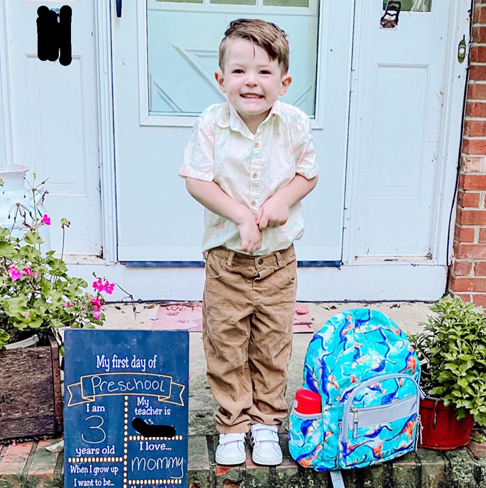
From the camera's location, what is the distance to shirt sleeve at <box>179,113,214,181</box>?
2000 mm

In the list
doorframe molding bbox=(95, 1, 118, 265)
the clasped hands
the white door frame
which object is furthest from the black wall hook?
the clasped hands

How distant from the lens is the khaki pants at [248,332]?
209 cm

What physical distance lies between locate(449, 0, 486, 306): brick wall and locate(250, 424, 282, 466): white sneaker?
5.43ft

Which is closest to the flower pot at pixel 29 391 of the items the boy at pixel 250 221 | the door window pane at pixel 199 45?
the boy at pixel 250 221

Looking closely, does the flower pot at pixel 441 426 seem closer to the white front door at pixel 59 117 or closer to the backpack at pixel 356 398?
the backpack at pixel 356 398

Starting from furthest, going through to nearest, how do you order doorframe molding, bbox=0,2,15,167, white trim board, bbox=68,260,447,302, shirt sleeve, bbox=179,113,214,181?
white trim board, bbox=68,260,447,302, doorframe molding, bbox=0,2,15,167, shirt sleeve, bbox=179,113,214,181

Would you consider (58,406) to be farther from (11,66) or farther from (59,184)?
(11,66)

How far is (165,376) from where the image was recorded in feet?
6.52

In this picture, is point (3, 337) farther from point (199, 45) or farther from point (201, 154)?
point (199, 45)

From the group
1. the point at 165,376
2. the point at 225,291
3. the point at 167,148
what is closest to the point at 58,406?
the point at 165,376

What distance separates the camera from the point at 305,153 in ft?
6.83

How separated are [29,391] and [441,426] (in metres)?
1.35

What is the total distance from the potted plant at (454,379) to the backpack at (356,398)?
10 centimetres

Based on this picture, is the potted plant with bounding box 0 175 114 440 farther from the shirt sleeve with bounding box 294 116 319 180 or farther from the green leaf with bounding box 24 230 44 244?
the shirt sleeve with bounding box 294 116 319 180
